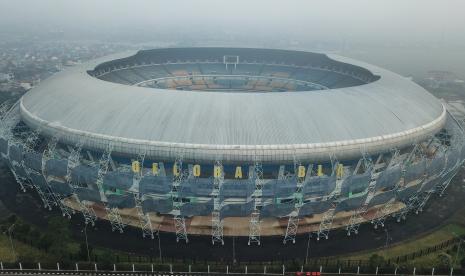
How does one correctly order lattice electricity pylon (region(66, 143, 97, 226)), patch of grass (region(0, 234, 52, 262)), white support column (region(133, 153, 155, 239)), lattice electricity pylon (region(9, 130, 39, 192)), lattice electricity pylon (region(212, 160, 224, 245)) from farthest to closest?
lattice electricity pylon (region(9, 130, 39, 192)), lattice electricity pylon (region(66, 143, 97, 226)), white support column (region(133, 153, 155, 239)), lattice electricity pylon (region(212, 160, 224, 245)), patch of grass (region(0, 234, 52, 262))

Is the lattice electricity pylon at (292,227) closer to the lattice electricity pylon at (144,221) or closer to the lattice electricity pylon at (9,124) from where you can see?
the lattice electricity pylon at (144,221)

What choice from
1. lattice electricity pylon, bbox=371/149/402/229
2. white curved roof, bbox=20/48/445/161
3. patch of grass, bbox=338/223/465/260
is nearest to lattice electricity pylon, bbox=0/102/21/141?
white curved roof, bbox=20/48/445/161

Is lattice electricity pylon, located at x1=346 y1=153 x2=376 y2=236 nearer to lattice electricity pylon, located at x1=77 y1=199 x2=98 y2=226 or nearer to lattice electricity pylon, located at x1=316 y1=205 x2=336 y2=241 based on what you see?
lattice electricity pylon, located at x1=316 y1=205 x2=336 y2=241

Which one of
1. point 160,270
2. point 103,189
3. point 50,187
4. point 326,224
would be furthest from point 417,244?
point 50,187

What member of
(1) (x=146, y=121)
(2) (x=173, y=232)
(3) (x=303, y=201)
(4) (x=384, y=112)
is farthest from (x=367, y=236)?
(1) (x=146, y=121)

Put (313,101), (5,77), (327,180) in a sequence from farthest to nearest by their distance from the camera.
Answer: (5,77) → (313,101) → (327,180)

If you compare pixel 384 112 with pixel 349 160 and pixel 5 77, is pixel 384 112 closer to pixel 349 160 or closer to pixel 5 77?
pixel 349 160

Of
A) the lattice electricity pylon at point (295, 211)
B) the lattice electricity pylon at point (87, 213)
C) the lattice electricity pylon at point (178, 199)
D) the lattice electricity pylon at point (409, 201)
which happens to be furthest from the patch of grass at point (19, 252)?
the lattice electricity pylon at point (409, 201)
